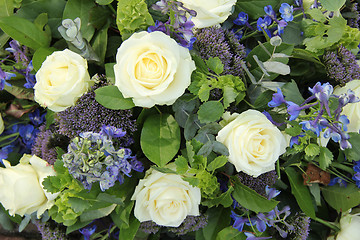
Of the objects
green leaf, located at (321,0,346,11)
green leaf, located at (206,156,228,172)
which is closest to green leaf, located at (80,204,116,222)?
green leaf, located at (206,156,228,172)

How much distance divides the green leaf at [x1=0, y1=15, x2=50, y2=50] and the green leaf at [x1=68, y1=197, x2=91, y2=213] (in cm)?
33

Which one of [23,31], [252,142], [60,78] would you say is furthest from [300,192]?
[23,31]

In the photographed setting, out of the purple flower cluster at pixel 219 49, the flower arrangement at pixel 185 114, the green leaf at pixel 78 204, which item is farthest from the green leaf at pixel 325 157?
the green leaf at pixel 78 204

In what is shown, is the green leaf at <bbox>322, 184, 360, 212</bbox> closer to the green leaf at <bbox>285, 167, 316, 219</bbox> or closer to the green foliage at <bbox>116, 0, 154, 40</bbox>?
the green leaf at <bbox>285, 167, 316, 219</bbox>

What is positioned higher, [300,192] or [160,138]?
[160,138]

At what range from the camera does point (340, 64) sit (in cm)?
74

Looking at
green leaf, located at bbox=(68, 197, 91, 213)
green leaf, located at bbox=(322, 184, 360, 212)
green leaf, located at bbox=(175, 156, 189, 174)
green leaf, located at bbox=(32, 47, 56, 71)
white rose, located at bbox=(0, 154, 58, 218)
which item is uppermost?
green leaf, located at bbox=(32, 47, 56, 71)

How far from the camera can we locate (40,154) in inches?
31.3

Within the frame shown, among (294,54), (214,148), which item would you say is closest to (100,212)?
(214,148)

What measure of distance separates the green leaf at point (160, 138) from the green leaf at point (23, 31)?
283mm

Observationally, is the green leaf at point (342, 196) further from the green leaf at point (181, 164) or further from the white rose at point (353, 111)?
the green leaf at point (181, 164)

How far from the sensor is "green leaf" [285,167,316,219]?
738mm

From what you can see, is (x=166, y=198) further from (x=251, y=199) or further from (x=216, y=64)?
(x=216, y=64)

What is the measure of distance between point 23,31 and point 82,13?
0.12m
